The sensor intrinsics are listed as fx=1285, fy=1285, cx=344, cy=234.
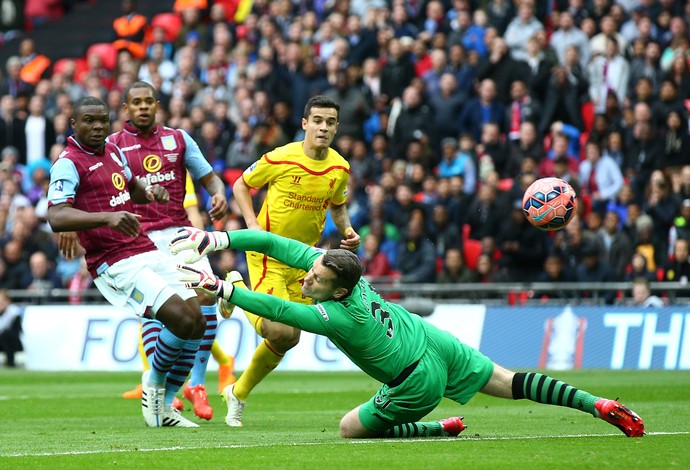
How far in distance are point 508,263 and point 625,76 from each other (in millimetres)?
3884

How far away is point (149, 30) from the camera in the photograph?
1169 inches

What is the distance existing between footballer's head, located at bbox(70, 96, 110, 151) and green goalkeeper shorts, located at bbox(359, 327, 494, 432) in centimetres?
A: 322

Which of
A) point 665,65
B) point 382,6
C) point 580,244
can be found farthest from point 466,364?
Result: point 382,6

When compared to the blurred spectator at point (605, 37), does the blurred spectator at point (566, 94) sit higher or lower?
lower

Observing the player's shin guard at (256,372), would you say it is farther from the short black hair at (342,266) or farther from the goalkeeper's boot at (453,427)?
the short black hair at (342,266)

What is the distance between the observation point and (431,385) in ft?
29.5

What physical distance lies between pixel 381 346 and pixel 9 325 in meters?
14.7

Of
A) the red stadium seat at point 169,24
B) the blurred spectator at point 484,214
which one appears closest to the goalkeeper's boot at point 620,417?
the blurred spectator at point 484,214

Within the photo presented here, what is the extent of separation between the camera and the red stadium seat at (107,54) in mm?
29125

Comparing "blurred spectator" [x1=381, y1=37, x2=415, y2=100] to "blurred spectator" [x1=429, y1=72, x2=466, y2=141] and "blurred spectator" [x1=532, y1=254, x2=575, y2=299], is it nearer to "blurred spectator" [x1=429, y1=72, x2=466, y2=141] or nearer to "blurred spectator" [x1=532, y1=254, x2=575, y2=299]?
"blurred spectator" [x1=429, y1=72, x2=466, y2=141]

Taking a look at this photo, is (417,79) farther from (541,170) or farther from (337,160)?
(337,160)

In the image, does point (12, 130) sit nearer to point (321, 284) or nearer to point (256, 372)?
point (256, 372)

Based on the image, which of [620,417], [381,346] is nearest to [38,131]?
[381,346]

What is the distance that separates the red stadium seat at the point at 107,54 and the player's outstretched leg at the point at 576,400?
21.5m
